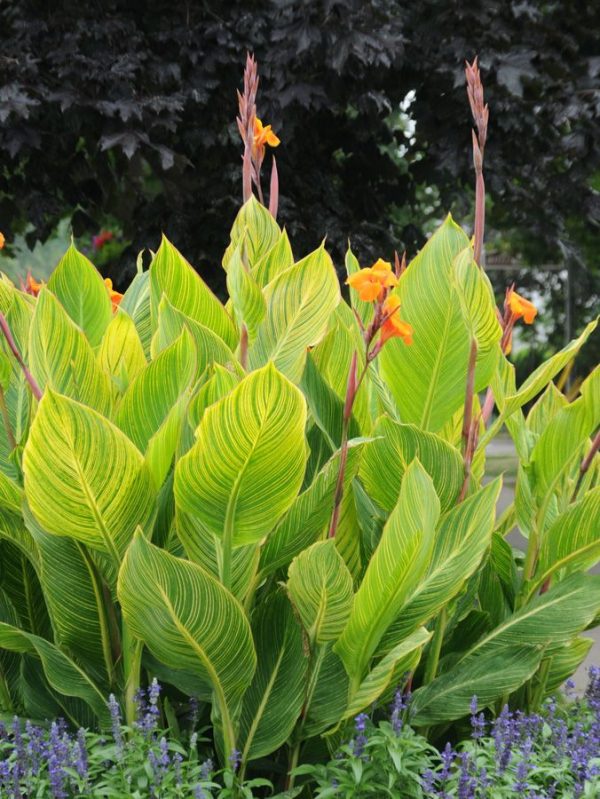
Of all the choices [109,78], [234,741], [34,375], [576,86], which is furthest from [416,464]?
[576,86]

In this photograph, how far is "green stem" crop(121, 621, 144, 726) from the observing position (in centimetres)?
202

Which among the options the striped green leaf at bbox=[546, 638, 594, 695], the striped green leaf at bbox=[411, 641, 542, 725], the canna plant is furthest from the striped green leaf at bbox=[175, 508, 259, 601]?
the striped green leaf at bbox=[546, 638, 594, 695]

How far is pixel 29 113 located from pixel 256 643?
159 inches

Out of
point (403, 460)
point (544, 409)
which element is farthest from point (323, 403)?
point (544, 409)

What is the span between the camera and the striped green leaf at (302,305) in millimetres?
2160

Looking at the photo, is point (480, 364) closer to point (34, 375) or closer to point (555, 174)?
point (34, 375)

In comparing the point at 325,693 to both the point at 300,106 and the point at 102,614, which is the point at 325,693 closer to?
the point at 102,614

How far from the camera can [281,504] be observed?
1.86m

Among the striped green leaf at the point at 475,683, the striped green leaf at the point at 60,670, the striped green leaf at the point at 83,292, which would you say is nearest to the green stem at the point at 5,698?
the striped green leaf at the point at 60,670

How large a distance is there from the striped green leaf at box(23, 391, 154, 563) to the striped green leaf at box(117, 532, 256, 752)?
0.15 m

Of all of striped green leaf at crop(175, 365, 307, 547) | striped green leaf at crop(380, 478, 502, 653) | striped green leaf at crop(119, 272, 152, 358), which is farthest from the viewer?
striped green leaf at crop(119, 272, 152, 358)

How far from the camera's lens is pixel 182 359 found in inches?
78.0

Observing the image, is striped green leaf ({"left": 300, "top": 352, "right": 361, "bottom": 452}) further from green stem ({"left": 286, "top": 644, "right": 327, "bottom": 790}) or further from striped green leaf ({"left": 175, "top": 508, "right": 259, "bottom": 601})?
green stem ({"left": 286, "top": 644, "right": 327, "bottom": 790})

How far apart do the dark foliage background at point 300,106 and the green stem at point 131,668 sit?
3.51 metres
